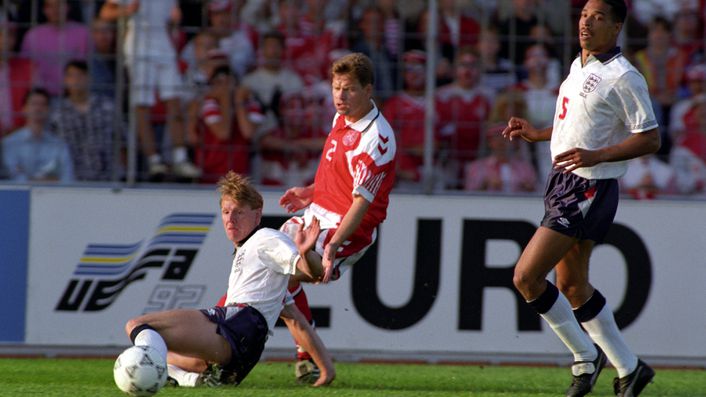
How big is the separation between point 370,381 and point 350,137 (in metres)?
1.55

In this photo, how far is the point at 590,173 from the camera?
5.49 meters

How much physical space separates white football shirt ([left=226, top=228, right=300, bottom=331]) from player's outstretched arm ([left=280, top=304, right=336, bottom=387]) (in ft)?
1.97

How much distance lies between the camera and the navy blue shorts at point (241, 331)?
5523 mm

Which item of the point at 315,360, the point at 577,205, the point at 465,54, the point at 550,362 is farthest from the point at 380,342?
the point at 577,205

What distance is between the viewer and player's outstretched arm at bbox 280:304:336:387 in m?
6.32

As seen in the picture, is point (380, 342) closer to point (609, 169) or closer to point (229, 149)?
point (229, 149)

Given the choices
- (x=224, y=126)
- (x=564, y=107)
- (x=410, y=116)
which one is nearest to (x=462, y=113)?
(x=410, y=116)

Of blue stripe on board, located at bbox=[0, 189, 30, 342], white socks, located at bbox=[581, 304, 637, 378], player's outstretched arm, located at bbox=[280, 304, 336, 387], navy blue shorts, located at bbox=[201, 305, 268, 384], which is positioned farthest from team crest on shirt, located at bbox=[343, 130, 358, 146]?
blue stripe on board, located at bbox=[0, 189, 30, 342]

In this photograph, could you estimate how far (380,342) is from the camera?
799 centimetres

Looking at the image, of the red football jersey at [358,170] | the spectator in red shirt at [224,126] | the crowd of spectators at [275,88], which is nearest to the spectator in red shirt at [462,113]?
the crowd of spectators at [275,88]

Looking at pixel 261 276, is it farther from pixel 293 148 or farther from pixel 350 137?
pixel 293 148

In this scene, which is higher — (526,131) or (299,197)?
(526,131)

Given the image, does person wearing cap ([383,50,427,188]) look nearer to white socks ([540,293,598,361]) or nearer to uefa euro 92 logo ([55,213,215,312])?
uefa euro 92 logo ([55,213,215,312])

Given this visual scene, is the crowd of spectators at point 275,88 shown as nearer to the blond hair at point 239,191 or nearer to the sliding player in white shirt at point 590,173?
the blond hair at point 239,191
